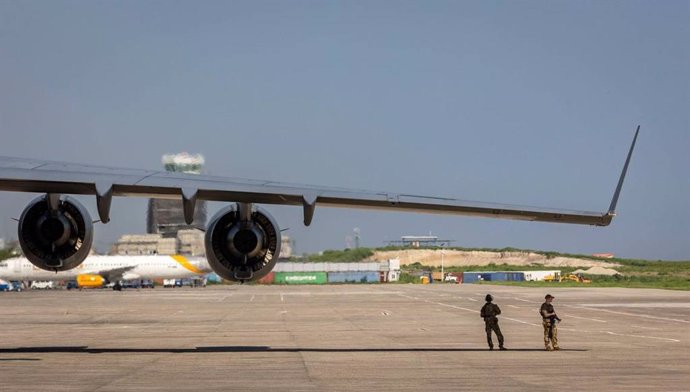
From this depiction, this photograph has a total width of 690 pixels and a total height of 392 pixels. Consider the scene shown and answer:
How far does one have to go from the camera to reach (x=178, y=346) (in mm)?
24844

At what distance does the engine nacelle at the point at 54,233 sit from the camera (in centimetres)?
1898

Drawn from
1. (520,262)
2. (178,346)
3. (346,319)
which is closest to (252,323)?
(346,319)

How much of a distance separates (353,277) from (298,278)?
8.35 m

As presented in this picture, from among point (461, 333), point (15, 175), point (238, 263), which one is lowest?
point (461, 333)

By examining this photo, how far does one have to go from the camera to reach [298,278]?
113 metres

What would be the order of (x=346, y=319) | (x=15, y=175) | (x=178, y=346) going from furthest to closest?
(x=346, y=319)
(x=178, y=346)
(x=15, y=175)

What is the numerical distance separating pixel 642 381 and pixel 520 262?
469 feet

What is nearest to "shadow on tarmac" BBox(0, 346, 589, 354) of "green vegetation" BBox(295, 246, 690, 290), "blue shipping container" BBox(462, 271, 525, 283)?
"green vegetation" BBox(295, 246, 690, 290)

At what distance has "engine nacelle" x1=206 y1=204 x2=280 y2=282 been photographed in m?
19.7

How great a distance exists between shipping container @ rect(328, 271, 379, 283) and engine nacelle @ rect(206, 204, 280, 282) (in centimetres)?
9588

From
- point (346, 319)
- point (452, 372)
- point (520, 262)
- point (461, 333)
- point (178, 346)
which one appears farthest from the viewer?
point (520, 262)

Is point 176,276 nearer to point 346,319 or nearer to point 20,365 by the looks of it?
point 346,319

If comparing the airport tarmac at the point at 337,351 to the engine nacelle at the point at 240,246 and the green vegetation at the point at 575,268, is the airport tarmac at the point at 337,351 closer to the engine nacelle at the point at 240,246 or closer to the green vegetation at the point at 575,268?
the engine nacelle at the point at 240,246

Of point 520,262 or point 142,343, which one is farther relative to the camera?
point 520,262
